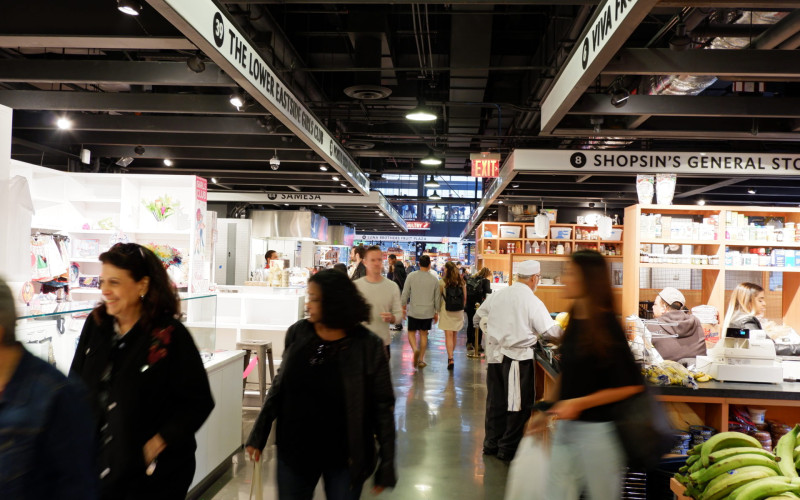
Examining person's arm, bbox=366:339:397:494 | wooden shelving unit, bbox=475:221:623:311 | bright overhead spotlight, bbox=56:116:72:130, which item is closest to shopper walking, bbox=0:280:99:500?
person's arm, bbox=366:339:397:494

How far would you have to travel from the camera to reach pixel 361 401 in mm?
2340

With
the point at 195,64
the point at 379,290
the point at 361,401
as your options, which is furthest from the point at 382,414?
the point at 195,64

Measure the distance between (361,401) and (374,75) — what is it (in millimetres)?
5795

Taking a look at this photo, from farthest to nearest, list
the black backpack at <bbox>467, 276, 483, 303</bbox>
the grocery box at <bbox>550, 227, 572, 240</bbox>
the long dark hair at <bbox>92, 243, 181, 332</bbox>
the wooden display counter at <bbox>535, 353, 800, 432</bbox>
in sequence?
the grocery box at <bbox>550, 227, 572, 240</bbox>
the black backpack at <bbox>467, 276, 483, 303</bbox>
the wooden display counter at <bbox>535, 353, 800, 432</bbox>
the long dark hair at <bbox>92, 243, 181, 332</bbox>

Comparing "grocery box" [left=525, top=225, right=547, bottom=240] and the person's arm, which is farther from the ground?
"grocery box" [left=525, top=225, right=547, bottom=240]

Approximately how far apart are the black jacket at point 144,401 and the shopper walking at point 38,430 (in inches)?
18.9

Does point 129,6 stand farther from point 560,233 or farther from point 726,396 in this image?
point 560,233

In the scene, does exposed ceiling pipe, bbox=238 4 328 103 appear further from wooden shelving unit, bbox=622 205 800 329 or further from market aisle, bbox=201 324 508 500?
wooden shelving unit, bbox=622 205 800 329

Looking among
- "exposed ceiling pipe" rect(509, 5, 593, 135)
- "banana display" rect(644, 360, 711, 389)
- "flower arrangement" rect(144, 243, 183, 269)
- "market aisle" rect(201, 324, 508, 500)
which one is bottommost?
"market aisle" rect(201, 324, 508, 500)

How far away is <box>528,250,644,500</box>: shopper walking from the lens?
237 centimetres

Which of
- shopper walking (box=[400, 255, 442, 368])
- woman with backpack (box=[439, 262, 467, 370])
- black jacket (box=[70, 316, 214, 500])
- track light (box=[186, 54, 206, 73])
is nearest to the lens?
black jacket (box=[70, 316, 214, 500])

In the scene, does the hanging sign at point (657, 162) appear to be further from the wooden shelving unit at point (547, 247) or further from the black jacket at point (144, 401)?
the black jacket at point (144, 401)

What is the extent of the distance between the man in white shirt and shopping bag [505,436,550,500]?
6.98 feet

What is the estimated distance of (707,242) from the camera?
6.85m
